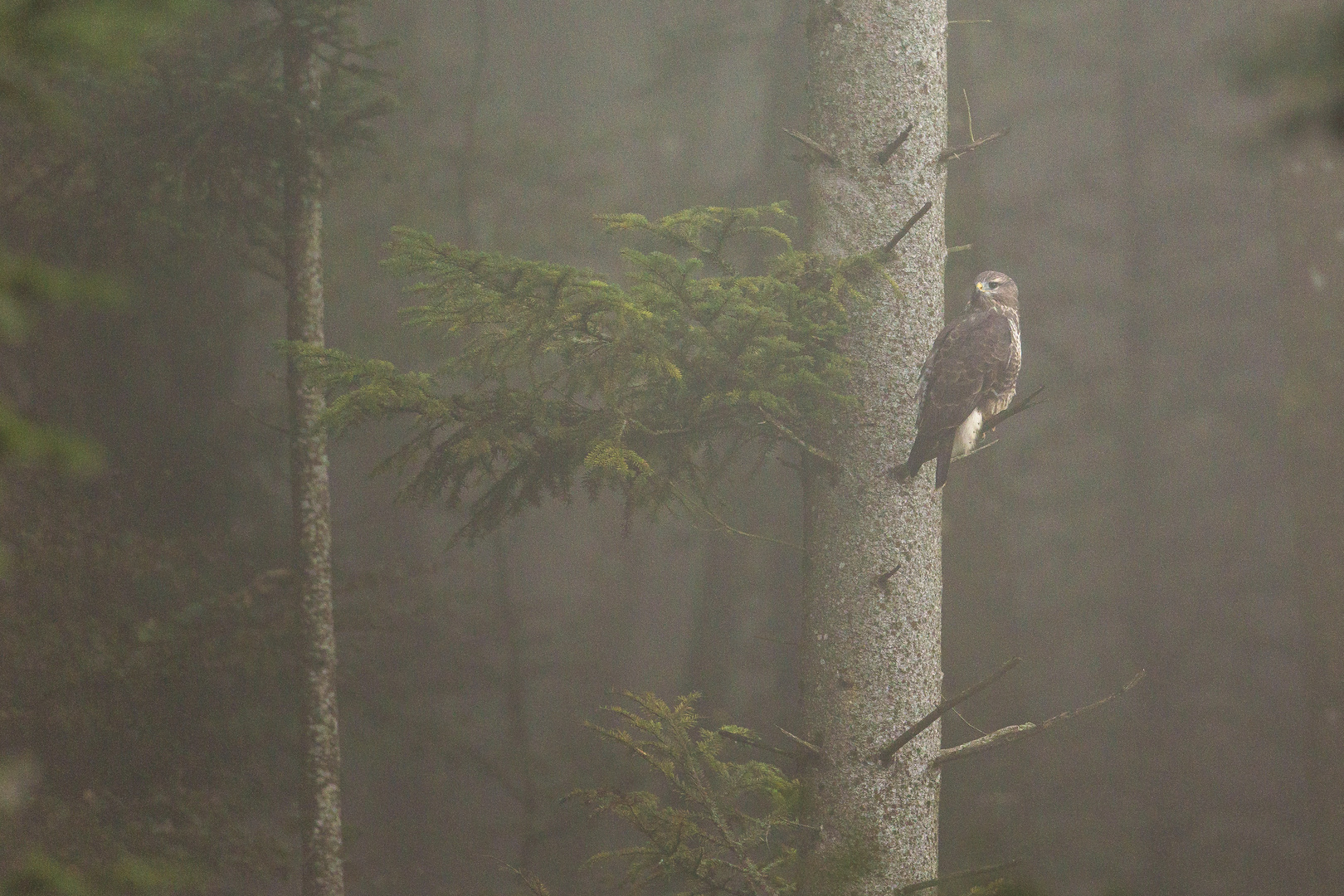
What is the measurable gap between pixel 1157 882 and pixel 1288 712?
295 cm

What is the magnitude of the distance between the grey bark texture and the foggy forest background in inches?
141

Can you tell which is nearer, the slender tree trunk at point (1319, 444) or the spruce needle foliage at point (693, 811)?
the spruce needle foliage at point (693, 811)

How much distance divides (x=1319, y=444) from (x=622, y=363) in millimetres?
6152

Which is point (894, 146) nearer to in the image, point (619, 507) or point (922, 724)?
point (922, 724)

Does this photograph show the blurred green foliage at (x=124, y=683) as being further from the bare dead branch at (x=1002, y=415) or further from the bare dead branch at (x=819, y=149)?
the bare dead branch at (x=1002, y=415)

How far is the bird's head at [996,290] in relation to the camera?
5.98 meters

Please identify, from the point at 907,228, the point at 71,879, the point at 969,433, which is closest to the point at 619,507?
the point at 969,433

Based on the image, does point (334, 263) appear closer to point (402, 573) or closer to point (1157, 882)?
point (402, 573)

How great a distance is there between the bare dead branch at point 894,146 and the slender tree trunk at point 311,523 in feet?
11.1

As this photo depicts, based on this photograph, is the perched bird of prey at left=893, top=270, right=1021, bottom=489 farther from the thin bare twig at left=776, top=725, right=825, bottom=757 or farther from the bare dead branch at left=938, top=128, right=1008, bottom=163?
the thin bare twig at left=776, top=725, right=825, bottom=757

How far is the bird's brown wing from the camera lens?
4.65 meters

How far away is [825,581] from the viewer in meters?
4.76

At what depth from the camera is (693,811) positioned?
14.1 ft

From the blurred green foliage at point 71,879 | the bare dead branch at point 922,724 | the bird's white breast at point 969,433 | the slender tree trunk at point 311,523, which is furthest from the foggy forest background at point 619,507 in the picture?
the blurred green foliage at point 71,879
